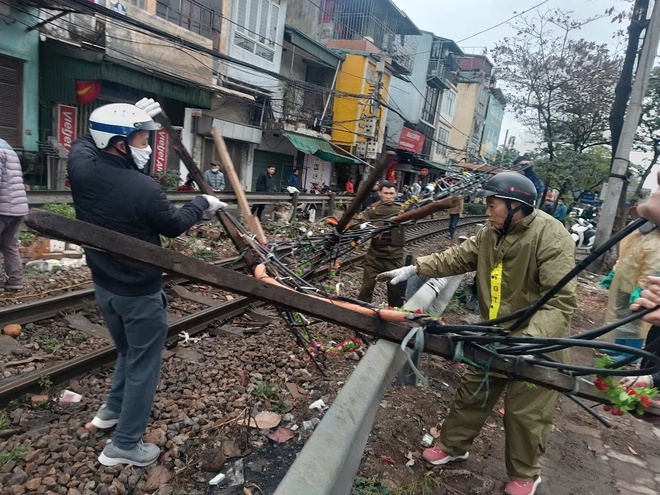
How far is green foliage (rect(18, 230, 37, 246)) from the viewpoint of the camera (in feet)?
23.6

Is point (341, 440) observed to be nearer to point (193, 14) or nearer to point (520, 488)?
point (520, 488)

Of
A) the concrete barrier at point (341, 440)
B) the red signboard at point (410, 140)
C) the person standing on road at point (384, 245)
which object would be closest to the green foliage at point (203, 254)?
the person standing on road at point (384, 245)

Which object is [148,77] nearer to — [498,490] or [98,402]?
[98,402]

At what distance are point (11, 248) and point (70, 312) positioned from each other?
55.2 inches

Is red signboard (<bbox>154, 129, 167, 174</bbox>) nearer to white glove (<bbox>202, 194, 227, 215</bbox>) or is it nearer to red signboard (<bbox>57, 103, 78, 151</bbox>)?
red signboard (<bbox>57, 103, 78, 151</bbox>)

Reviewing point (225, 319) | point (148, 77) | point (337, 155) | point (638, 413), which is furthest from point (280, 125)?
point (638, 413)

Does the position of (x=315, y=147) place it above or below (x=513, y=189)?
above

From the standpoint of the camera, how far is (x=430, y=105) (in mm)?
36875

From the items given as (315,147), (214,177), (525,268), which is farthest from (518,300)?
(315,147)

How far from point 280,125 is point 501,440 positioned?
1822 cm

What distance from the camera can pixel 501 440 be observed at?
3.55 meters

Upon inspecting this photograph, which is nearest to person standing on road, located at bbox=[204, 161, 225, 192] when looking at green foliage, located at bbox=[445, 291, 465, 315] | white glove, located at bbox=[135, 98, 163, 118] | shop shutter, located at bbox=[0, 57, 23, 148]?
shop shutter, located at bbox=[0, 57, 23, 148]

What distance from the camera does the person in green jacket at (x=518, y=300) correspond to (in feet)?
8.79

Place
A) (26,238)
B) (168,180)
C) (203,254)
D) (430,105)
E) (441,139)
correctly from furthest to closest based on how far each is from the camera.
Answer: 1. (441,139)
2. (430,105)
3. (168,180)
4. (203,254)
5. (26,238)
